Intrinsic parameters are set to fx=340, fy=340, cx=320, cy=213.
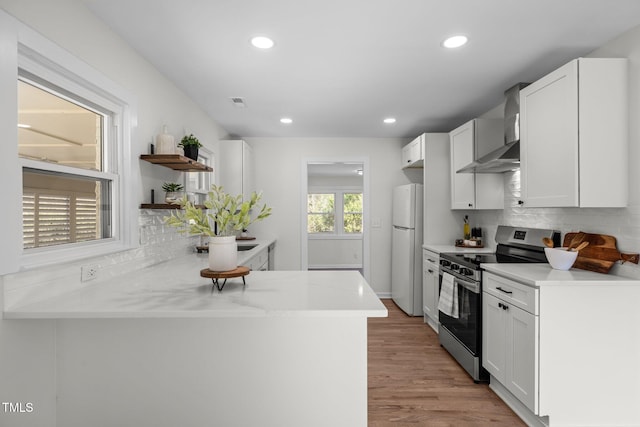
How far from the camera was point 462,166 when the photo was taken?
3648 millimetres

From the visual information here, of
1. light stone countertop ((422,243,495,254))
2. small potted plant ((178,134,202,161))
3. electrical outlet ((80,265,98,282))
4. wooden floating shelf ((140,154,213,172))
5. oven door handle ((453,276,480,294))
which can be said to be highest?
small potted plant ((178,134,202,161))

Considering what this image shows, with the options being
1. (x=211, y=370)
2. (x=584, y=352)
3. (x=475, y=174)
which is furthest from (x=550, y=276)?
(x=211, y=370)

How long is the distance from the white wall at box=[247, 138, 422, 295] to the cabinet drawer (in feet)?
8.45

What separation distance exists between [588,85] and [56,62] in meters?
2.92

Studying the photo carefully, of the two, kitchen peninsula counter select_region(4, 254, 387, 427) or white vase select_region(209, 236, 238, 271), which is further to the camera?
white vase select_region(209, 236, 238, 271)

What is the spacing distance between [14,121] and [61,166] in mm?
371

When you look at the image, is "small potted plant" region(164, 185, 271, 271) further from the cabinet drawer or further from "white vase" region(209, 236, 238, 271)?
the cabinet drawer

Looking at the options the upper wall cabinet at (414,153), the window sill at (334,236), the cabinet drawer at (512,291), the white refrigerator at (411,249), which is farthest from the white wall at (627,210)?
the window sill at (334,236)

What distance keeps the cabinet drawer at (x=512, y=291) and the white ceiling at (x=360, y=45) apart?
155cm

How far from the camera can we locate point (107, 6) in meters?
1.79

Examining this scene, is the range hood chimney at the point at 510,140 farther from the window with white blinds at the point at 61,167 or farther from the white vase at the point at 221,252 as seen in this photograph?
the window with white blinds at the point at 61,167

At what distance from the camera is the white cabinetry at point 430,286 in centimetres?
366

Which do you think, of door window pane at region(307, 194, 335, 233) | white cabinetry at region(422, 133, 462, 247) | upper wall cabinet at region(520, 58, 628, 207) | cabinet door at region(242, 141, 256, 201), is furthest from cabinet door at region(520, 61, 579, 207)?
door window pane at region(307, 194, 335, 233)

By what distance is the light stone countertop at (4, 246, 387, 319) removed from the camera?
4.48 ft
